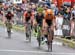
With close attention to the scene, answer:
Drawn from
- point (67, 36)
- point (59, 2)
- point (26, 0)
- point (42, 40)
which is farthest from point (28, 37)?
point (26, 0)

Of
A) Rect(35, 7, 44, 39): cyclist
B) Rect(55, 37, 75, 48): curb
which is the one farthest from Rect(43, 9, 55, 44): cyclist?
Rect(55, 37, 75, 48): curb

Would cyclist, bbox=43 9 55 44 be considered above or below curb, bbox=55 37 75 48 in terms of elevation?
above

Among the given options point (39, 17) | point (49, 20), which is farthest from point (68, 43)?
point (49, 20)

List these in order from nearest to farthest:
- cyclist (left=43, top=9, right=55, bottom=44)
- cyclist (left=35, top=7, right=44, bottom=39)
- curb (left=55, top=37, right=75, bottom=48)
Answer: cyclist (left=43, top=9, right=55, bottom=44)
cyclist (left=35, top=7, right=44, bottom=39)
curb (left=55, top=37, right=75, bottom=48)

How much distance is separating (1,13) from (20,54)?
2759 centimetres

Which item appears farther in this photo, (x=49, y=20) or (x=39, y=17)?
(x=39, y=17)

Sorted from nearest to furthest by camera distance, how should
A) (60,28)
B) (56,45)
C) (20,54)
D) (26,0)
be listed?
(20,54) → (56,45) → (60,28) → (26,0)

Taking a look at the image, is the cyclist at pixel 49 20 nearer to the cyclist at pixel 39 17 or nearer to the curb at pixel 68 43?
the cyclist at pixel 39 17

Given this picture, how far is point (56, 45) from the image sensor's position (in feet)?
73.3

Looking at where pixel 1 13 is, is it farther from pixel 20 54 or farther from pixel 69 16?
pixel 20 54

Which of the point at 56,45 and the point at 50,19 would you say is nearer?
the point at 50,19

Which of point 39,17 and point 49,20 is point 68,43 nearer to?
point 39,17

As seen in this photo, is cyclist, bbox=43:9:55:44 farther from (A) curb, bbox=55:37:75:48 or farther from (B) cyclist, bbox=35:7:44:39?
(A) curb, bbox=55:37:75:48

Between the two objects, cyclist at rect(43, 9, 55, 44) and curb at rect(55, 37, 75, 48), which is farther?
curb at rect(55, 37, 75, 48)
